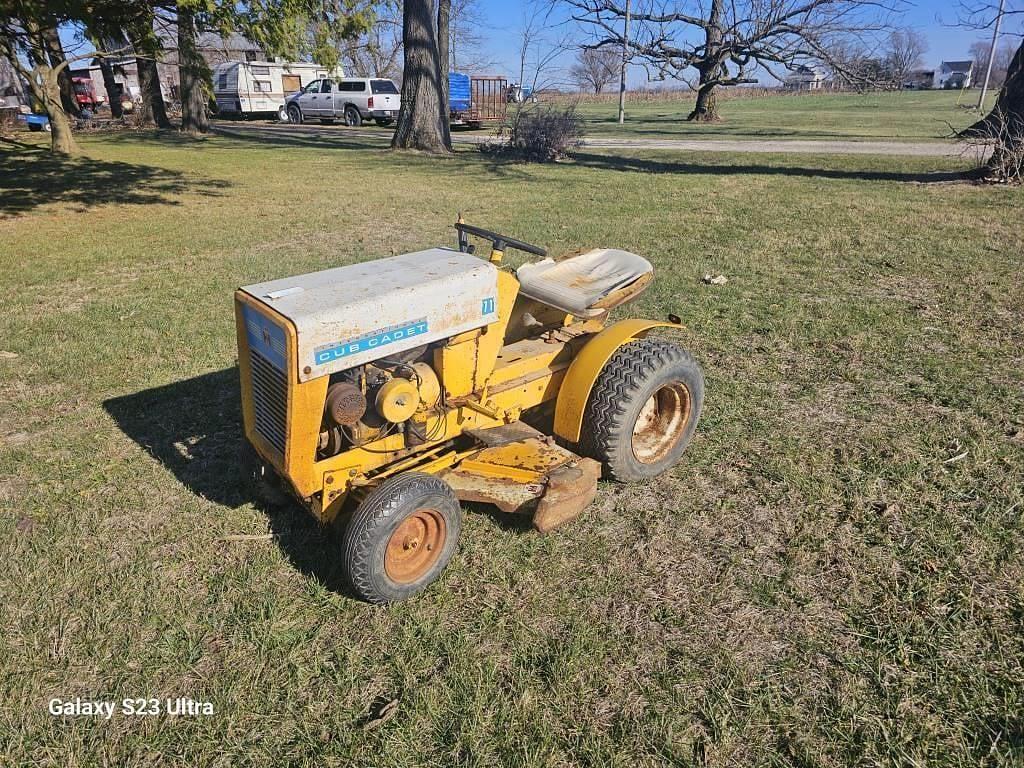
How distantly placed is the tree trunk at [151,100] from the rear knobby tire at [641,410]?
26831 mm

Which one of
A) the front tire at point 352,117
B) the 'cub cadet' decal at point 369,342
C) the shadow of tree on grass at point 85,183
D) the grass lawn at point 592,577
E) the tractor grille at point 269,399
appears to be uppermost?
the front tire at point 352,117

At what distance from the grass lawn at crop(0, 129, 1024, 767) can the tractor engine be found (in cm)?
58

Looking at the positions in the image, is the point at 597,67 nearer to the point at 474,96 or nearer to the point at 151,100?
the point at 474,96

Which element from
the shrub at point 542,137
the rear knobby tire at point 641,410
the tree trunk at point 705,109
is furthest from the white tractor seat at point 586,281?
the tree trunk at point 705,109

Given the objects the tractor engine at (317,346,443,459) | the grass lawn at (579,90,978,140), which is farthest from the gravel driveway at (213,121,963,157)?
the tractor engine at (317,346,443,459)

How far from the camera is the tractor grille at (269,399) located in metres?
2.76

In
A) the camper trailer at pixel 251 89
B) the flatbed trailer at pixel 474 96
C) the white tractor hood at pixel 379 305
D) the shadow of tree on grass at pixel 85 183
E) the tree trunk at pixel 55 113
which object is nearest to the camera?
the white tractor hood at pixel 379 305

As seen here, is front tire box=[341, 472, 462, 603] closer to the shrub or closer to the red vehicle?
the shrub

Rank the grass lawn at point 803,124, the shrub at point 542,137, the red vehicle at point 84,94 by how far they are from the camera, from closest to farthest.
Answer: the shrub at point 542,137 → the grass lawn at point 803,124 → the red vehicle at point 84,94

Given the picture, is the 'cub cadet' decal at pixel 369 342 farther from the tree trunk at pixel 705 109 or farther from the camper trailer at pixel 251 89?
the camper trailer at pixel 251 89

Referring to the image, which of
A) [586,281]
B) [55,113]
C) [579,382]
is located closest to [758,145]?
[55,113]

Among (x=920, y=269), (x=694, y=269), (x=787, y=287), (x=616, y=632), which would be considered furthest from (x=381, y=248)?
(x=616, y=632)

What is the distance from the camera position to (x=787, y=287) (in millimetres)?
6949

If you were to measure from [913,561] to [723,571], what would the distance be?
854 millimetres
